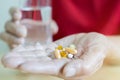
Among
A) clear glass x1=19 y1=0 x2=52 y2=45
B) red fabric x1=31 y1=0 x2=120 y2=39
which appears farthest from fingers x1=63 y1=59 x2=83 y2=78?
red fabric x1=31 y1=0 x2=120 y2=39

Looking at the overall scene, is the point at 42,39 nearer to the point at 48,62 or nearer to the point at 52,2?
the point at 52,2

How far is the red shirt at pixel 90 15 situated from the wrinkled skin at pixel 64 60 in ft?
0.97

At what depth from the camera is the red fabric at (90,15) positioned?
0.86 metres

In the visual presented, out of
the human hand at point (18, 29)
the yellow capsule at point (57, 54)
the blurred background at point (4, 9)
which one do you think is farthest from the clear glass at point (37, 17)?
the blurred background at point (4, 9)

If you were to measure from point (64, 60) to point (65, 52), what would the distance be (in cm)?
9

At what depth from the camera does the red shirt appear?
2.82 feet

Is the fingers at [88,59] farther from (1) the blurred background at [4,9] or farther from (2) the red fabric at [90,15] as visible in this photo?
(1) the blurred background at [4,9]

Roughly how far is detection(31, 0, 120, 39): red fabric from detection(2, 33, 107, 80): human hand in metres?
0.33

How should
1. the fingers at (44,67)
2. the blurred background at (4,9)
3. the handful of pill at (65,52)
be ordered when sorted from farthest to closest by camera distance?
the blurred background at (4,9), the handful of pill at (65,52), the fingers at (44,67)

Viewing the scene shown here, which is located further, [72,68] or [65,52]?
[65,52]

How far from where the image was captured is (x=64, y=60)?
0.44 metres

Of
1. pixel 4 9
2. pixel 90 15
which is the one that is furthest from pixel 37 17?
pixel 4 9

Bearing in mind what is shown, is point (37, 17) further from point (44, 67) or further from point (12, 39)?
point (44, 67)

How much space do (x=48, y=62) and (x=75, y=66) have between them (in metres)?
0.04
